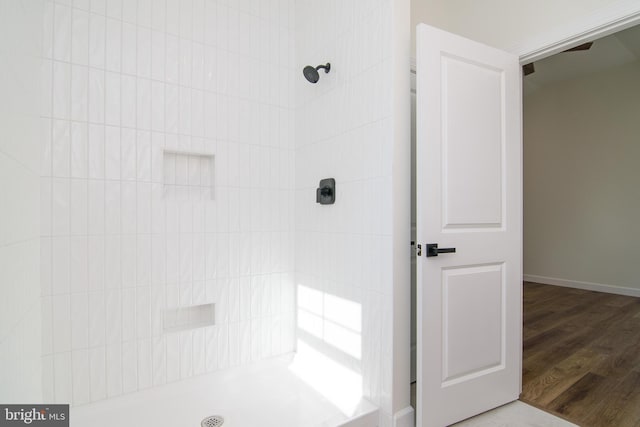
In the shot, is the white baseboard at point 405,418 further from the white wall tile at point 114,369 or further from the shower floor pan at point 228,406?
the white wall tile at point 114,369

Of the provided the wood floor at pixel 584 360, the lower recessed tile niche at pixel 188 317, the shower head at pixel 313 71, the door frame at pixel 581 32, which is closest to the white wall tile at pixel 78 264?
the lower recessed tile niche at pixel 188 317

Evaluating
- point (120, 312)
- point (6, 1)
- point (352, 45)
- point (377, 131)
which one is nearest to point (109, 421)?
point (120, 312)

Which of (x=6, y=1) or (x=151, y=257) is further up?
(x=6, y=1)

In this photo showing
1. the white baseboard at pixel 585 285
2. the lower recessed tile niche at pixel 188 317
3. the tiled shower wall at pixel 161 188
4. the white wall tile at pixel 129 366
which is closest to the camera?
the tiled shower wall at pixel 161 188

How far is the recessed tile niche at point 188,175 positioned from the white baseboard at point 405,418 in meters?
1.69

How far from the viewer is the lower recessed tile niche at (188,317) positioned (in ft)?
6.25

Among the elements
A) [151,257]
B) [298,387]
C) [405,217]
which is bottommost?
[298,387]

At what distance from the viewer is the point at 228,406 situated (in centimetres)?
174

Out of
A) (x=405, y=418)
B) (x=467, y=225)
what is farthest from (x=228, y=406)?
(x=467, y=225)

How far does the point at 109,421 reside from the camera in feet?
5.22

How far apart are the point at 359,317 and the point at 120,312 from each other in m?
1.37

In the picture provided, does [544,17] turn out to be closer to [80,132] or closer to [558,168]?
[80,132]

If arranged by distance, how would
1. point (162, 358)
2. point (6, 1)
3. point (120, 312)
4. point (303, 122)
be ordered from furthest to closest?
point (303, 122) → point (162, 358) → point (120, 312) → point (6, 1)

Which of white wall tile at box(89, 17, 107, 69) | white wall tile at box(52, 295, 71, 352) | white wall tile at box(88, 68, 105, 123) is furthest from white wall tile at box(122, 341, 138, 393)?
white wall tile at box(89, 17, 107, 69)
